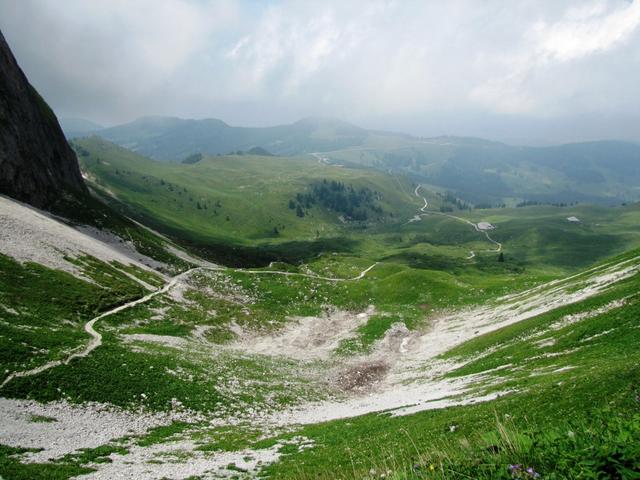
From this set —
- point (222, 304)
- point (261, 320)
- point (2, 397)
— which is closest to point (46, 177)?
point (222, 304)

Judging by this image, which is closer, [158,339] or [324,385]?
[324,385]

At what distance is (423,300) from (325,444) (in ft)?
229

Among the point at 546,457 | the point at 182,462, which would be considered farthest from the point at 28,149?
the point at 546,457

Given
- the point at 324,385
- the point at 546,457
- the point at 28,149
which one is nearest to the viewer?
the point at 546,457

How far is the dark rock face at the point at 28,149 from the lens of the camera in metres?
106

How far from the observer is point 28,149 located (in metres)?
117

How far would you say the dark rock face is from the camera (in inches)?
4163

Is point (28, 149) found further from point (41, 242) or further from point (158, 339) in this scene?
point (158, 339)

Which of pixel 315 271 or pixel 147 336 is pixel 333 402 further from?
pixel 315 271

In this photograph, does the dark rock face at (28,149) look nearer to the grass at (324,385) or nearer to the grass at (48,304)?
the grass at (324,385)

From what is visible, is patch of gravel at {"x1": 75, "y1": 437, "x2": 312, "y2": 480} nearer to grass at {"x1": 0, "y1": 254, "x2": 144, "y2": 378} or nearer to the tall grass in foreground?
grass at {"x1": 0, "y1": 254, "x2": 144, "y2": 378}

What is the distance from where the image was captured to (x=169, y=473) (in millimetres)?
24359

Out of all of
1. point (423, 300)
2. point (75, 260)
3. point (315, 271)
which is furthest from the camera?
point (315, 271)

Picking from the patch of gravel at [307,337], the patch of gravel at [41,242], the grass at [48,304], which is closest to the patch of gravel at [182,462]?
the grass at [48,304]
